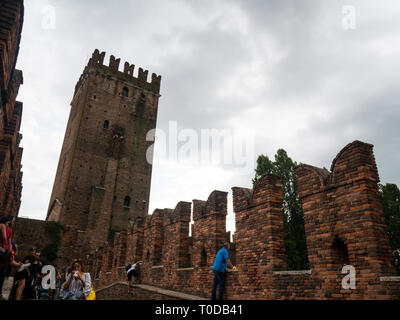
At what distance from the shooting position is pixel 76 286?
559 cm

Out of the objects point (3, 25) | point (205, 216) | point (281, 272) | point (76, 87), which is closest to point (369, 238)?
point (281, 272)

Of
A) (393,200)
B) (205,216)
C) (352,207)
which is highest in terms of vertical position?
→ (393,200)

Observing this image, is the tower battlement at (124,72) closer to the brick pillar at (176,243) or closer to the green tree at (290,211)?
the green tree at (290,211)

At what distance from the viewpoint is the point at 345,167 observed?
5.96 m

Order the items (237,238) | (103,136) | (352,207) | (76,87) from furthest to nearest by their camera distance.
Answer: (76,87)
(103,136)
(237,238)
(352,207)

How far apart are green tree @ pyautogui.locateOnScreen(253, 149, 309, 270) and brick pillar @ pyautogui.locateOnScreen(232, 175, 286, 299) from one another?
9872 millimetres

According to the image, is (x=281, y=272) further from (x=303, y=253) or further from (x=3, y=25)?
(x=303, y=253)

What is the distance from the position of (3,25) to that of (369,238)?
33.3 feet

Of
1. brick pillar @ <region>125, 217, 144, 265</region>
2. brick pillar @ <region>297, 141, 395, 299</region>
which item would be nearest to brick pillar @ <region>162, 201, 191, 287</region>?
brick pillar @ <region>125, 217, 144, 265</region>

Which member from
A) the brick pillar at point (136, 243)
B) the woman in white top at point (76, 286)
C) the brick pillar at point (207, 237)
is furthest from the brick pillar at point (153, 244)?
the woman in white top at point (76, 286)

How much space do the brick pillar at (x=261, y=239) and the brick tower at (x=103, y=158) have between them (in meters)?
21.5

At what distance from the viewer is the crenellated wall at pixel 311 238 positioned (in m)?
5.29

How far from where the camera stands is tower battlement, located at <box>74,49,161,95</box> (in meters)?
32.9

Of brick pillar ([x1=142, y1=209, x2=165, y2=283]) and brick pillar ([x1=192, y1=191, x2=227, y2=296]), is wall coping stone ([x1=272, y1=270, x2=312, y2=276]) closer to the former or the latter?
brick pillar ([x1=192, y1=191, x2=227, y2=296])
